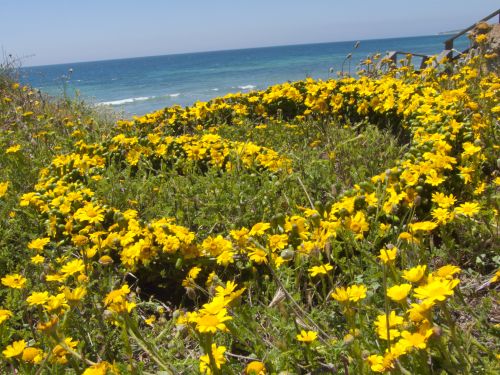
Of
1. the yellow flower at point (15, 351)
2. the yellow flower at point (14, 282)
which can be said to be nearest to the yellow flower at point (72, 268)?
the yellow flower at point (14, 282)

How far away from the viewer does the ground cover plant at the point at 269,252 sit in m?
1.61

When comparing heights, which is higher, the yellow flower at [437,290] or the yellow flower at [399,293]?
the yellow flower at [437,290]

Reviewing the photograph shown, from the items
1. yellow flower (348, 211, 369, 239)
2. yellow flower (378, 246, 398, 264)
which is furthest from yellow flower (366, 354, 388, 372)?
yellow flower (348, 211, 369, 239)

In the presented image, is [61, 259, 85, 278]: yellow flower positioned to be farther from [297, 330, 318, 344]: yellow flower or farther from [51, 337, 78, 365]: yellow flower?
[297, 330, 318, 344]: yellow flower

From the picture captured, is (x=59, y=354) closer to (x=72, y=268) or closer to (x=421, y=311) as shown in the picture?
(x=72, y=268)

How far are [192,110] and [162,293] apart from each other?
380 centimetres

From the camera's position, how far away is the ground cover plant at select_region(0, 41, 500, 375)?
63.2 inches

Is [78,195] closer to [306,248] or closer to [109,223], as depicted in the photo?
[109,223]

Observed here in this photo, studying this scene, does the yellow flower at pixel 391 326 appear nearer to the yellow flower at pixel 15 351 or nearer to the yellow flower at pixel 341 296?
the yellow flower at pixel 341 296

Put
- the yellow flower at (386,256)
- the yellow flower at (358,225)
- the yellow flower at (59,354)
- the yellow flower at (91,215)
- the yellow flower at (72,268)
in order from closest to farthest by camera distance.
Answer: the yellow flower at (386,256) < the yellow flower at (59,354) < the yellow flower at (72,268) < the yellow flower at (358,225) < the yellow flower at (91,215)

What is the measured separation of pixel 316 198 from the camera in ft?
11.6

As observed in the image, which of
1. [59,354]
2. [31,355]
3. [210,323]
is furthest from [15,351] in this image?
[210,323]

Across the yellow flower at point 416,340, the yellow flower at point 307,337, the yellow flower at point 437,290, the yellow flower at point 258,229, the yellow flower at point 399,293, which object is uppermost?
the yellow flower at point 437,290

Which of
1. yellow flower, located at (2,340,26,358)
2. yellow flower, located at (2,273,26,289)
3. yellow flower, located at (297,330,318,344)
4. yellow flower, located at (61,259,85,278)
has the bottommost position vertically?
yellow flower, located at (297,330,318,344)
